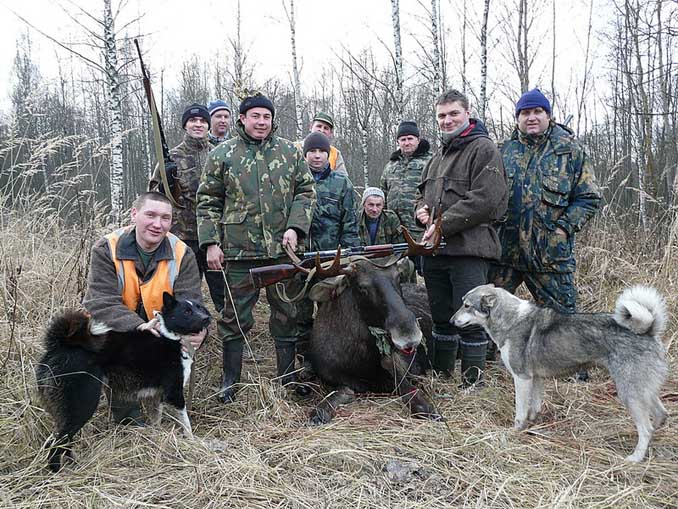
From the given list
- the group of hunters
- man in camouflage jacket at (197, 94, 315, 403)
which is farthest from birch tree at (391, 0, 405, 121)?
man in camouflage jacket at (197, 94, 315, 403)

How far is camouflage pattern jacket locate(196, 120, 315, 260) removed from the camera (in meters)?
4.84

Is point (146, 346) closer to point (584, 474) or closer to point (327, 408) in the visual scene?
point (327, 408)

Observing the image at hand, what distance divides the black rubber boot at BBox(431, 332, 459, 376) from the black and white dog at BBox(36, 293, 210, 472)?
8.12 ft

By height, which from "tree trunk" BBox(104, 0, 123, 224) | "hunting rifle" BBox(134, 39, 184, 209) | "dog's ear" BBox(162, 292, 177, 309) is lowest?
"dog's ear" BBox(162, 292, 177, 309)

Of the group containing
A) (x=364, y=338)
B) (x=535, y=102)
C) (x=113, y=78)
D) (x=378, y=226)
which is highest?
(x=113, y=78)

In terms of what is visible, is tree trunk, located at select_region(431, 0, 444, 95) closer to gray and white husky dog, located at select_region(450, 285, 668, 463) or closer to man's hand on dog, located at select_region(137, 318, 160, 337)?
gray and white husky dog, located at select_region(450, 285, 668, 463)

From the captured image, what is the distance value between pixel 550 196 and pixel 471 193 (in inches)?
40.9

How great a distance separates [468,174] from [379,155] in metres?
23.2

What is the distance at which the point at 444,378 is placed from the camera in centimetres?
→ 525

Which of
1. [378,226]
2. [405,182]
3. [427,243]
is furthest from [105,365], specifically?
[405,182]

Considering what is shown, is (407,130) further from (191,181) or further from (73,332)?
(73,332)

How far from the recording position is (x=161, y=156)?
5.27m

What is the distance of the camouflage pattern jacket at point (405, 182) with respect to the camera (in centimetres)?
685

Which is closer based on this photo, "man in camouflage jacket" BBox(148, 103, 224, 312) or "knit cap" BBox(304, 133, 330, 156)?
"man in camouflage jacket" BBox(148, 103, 224, 312)
